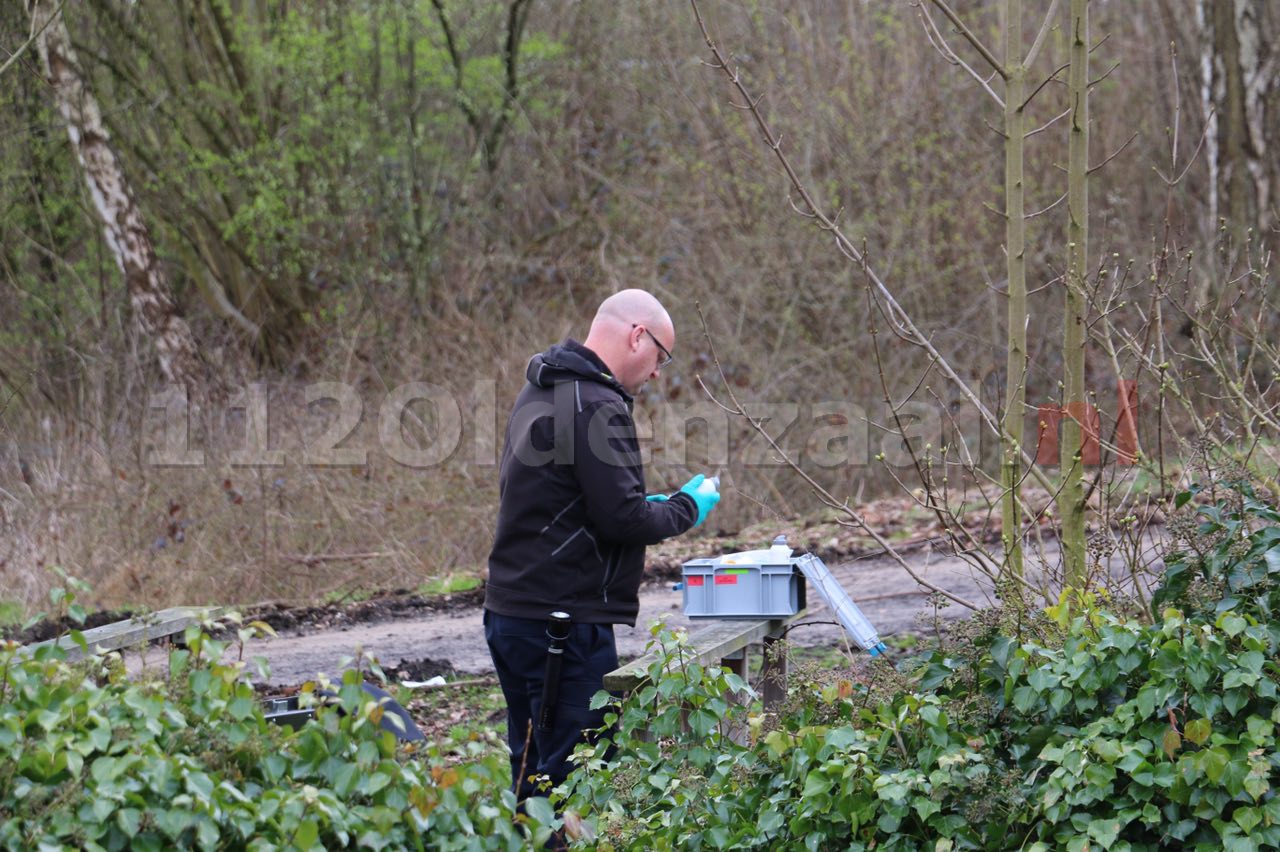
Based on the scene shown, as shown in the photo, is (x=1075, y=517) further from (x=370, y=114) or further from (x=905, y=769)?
(x=370, y=114)

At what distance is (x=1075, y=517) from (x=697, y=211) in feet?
38.7

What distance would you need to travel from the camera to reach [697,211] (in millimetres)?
15672

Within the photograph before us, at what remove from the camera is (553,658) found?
14.0ft

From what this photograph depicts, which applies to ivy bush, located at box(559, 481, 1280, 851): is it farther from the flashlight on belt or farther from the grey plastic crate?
the grey plastic crate

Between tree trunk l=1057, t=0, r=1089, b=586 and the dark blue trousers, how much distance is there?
1.54 metres

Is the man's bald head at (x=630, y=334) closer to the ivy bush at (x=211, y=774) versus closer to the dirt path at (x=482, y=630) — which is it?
the ivy bush at (x=211, y=774)

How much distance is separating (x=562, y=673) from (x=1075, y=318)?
2032 mm

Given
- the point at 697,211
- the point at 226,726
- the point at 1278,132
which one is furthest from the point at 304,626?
the point at 1278,132

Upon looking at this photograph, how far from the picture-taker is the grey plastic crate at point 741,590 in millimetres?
4887

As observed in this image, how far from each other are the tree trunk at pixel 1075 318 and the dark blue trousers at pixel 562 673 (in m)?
1.54

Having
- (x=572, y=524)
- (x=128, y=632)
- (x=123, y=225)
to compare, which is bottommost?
(x=128, y=632)

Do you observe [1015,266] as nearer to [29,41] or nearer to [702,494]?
[702,494]

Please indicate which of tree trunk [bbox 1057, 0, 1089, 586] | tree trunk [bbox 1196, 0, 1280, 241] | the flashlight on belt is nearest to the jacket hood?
the flashlight on belt

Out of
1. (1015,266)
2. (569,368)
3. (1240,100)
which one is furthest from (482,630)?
(1240,100)
